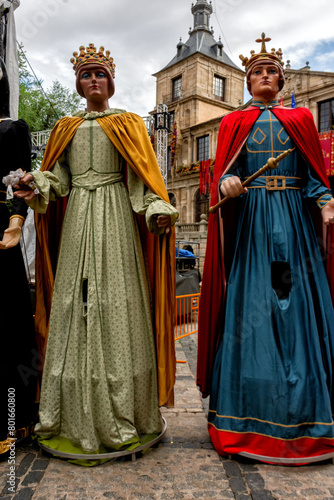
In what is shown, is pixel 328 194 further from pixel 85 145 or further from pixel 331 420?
pixel 85 145

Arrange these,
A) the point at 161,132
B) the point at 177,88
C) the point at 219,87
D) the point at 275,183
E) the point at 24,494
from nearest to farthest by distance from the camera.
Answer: the point at 24,494 → the point at 275,183 → the point at 161,132 → the point at 219,87 → the point at 177,88

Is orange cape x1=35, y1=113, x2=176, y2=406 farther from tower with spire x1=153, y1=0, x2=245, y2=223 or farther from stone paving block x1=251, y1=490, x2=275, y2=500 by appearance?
tower with spire x1=153, y1=0, x2=245, y2=223

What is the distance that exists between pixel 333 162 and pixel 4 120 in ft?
47.8

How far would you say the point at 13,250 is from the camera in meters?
2.45

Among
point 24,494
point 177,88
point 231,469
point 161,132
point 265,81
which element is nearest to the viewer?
point 24,494

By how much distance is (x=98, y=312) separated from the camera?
7.52ft

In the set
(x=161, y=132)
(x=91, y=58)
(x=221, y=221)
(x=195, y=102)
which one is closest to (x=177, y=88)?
(x=195, y=102)

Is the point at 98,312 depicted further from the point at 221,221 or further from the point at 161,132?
the point at 161,132

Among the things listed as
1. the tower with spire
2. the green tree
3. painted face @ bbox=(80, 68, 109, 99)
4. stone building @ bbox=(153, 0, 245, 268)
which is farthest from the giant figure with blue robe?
the tower with spire

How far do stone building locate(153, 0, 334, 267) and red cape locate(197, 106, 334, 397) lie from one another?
20202mm

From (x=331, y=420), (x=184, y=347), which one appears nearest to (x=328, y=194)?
(x=331, y=420)

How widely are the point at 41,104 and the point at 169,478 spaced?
20.5 m

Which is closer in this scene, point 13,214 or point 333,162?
point 13,214

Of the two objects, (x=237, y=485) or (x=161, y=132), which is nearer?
(x=237, y=485)
